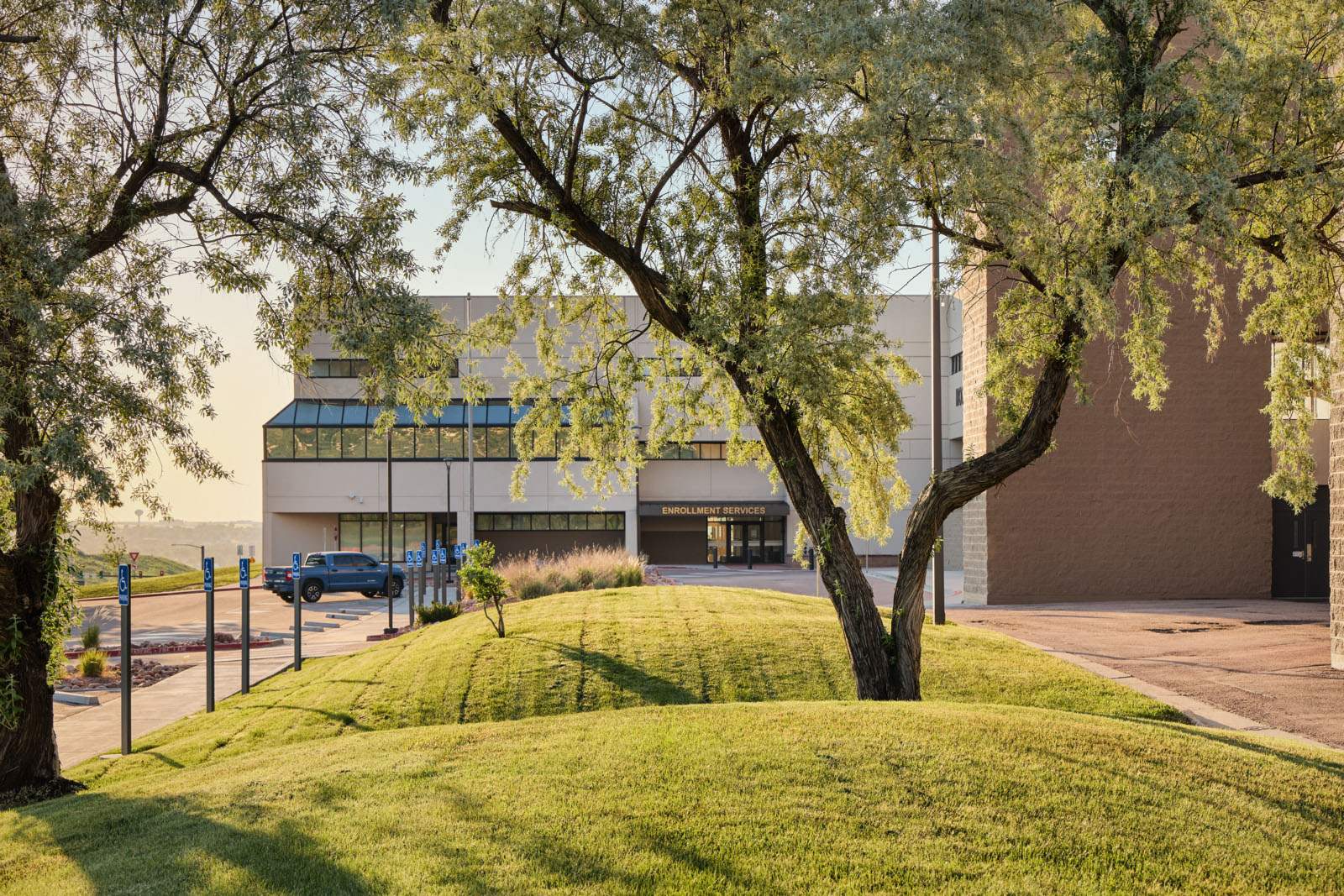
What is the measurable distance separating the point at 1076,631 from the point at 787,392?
12.6m

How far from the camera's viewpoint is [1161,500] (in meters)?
25.8

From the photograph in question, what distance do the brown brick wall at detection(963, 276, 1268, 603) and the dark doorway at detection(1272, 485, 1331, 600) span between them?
506 mm

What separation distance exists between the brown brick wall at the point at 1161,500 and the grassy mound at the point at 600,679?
11.2 metres

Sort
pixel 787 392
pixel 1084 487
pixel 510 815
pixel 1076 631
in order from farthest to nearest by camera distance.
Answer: pixel 1084 487 < pixel 1076 631 < pixel 787 392 < pixel 510 815

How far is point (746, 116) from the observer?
10875 mm

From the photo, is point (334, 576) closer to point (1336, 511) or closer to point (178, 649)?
point (178, 649)

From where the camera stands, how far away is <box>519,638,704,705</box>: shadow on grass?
11.1 metres

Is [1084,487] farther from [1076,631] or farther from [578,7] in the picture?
[578,7]

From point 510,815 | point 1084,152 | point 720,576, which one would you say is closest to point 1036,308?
point 1084,152

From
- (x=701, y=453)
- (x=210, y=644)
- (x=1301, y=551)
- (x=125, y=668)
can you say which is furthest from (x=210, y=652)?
(x=701, y=453)

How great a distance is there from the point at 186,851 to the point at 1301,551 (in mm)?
28472

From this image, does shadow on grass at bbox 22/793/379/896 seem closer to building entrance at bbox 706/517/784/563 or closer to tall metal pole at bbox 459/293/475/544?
tall metal pole at bbox 459/293/475/544

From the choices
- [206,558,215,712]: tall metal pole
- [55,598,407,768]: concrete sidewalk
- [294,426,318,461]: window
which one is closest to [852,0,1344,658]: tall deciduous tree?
[206,558,215,712]: tall metal pole

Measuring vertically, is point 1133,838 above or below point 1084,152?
below
